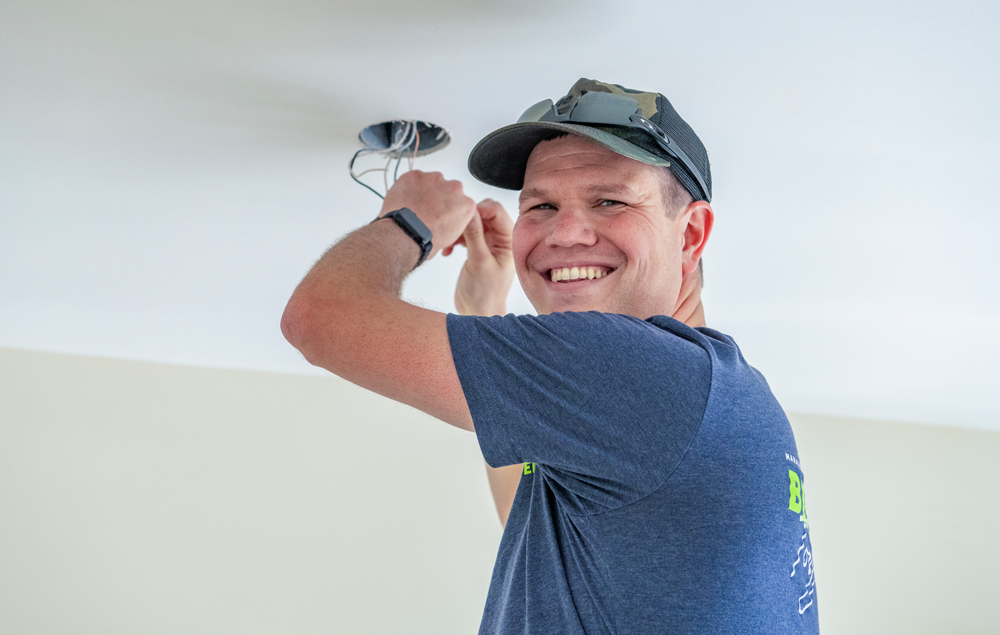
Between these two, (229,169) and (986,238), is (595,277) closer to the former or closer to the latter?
(229,169)

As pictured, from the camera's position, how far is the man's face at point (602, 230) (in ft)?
3.75

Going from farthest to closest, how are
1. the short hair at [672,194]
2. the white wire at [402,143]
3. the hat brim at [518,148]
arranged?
the white wire at [402,143]
the short hair at [672,194]
the hat brim at [518,148]

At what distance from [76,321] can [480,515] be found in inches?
72.9

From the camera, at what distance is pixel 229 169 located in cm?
157

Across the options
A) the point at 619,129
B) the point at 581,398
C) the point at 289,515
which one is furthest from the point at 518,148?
the point at 289,515

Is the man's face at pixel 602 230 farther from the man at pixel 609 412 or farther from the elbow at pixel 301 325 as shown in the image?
the elbow at pixel 301 325

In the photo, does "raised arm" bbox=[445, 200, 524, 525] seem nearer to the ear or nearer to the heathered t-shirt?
the ear

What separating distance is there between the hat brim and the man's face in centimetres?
4

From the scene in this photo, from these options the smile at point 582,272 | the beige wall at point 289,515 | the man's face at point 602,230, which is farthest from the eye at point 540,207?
the beige wall at point 289,515

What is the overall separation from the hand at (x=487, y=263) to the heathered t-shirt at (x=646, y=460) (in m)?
0.63

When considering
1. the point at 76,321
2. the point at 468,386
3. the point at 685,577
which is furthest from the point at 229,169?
the point at 76,321

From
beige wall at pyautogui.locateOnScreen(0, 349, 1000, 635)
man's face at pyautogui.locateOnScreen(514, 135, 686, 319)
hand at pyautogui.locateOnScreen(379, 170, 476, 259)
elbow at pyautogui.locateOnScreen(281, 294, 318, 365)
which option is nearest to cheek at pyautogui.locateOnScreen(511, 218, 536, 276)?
man's face at pyautogui.locateOnScreen(514, 135, 686, 319)

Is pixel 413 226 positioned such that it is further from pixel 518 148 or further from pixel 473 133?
pixel 473 133

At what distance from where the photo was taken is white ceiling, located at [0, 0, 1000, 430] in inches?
43.6
